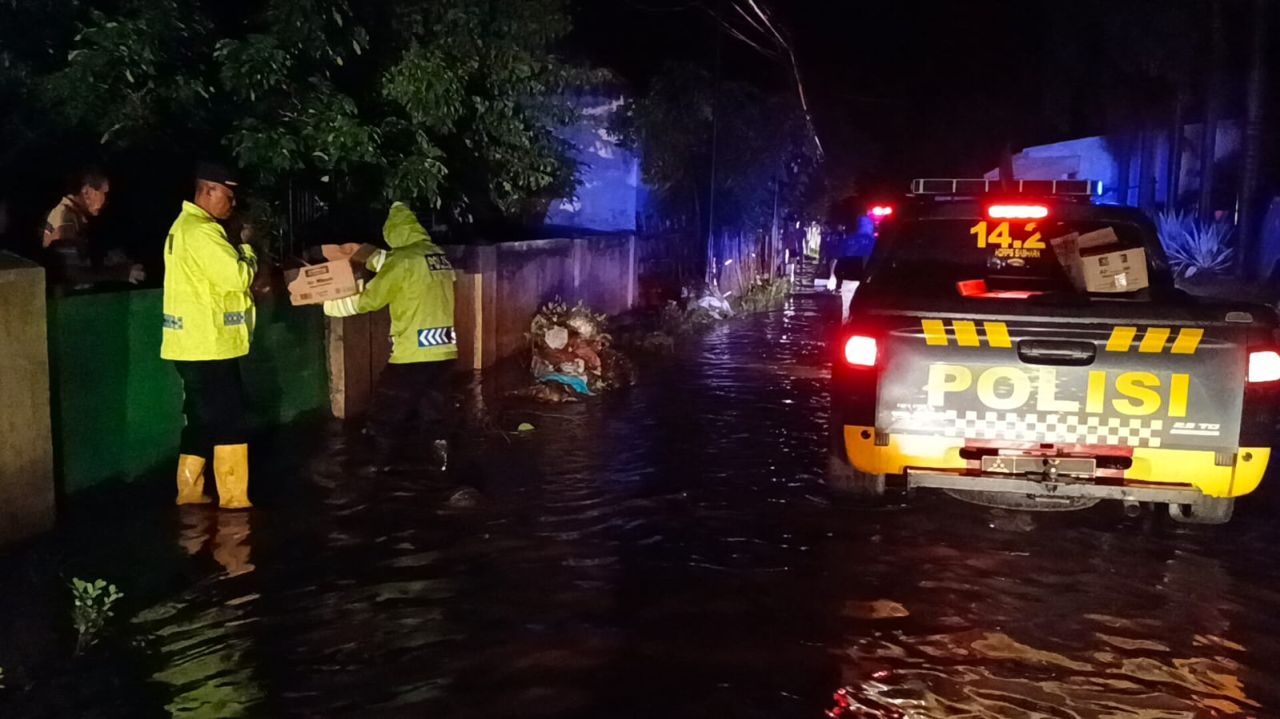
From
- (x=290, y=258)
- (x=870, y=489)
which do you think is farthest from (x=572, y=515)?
(x=290, y=258)

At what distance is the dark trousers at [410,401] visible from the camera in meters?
7.98

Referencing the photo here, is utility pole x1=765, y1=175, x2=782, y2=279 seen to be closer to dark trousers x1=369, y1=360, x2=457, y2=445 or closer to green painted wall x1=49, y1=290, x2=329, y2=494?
dark trousers x1=369, y1=360, x2=457, y2=445

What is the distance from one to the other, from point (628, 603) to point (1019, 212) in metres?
3.30

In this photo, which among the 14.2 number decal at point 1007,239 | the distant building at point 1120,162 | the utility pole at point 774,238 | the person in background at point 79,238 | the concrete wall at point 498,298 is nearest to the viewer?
the 14.2 number decal at point 1007,239

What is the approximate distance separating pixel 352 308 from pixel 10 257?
2.22 metres

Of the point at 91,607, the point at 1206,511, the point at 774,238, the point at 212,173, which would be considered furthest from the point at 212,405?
the point at 774,238

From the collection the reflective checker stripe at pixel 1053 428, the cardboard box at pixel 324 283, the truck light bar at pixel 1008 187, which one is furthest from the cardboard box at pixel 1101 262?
the cardboard box at pixel 324 283

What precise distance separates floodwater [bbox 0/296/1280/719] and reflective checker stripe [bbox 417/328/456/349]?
2.88 feet

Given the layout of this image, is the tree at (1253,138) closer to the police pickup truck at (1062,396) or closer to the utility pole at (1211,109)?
the utility pole at (1211,109)

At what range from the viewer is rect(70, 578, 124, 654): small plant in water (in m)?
4.93

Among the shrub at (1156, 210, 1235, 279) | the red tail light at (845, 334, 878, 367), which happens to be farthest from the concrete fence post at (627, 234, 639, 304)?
the red tail light at (845, 334, 878, 367)

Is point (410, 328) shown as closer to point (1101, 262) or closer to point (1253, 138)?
point (1101, 262)

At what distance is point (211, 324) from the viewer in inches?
259

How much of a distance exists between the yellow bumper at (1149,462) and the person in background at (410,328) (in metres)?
3.10
